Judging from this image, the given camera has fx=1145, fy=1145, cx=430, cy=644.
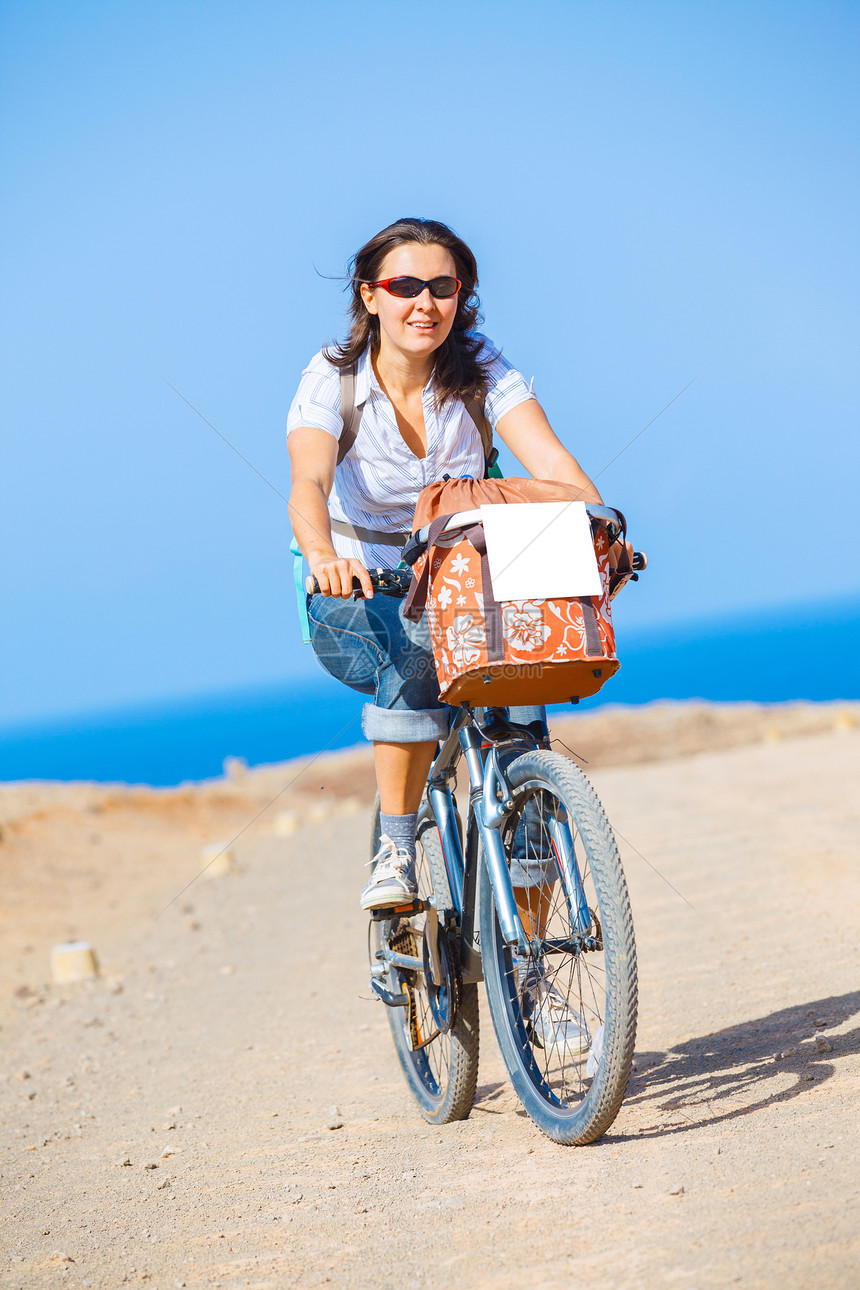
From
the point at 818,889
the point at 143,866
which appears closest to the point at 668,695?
the point at 143,866

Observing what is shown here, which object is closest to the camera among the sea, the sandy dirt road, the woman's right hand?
the sandy dirt road

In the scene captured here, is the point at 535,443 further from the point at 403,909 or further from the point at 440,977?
the point at 440,977

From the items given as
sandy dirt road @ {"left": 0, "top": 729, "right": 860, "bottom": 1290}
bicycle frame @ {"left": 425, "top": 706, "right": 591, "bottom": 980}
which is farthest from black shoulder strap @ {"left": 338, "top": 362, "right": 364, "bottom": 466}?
sandy dirt road @ {"left": 0, "top": 729, "right": 860, "bottom": 1290}

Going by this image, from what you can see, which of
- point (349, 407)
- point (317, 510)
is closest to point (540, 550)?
point (317, 510)

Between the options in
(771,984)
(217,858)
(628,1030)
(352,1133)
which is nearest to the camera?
(628,1030)

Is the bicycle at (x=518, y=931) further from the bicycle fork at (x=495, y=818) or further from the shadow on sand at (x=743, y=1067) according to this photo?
the shadow on sand at (x=743, y=1067)

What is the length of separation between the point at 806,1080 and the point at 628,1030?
0.88 m

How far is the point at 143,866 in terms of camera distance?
→ 40.8 ft

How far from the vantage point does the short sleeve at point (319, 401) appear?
315 cm

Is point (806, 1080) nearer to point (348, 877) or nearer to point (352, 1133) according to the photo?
point (352, 1133)

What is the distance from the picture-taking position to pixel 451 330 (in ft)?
10.8

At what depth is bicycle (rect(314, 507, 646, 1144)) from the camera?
2.56 metres

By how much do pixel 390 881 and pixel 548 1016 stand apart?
23.8 inches

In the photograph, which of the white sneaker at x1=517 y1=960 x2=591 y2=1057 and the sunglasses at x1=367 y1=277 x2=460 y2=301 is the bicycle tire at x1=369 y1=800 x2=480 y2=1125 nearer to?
the white sneaker at x1=517 y1=960 x2=591 y2=1057
